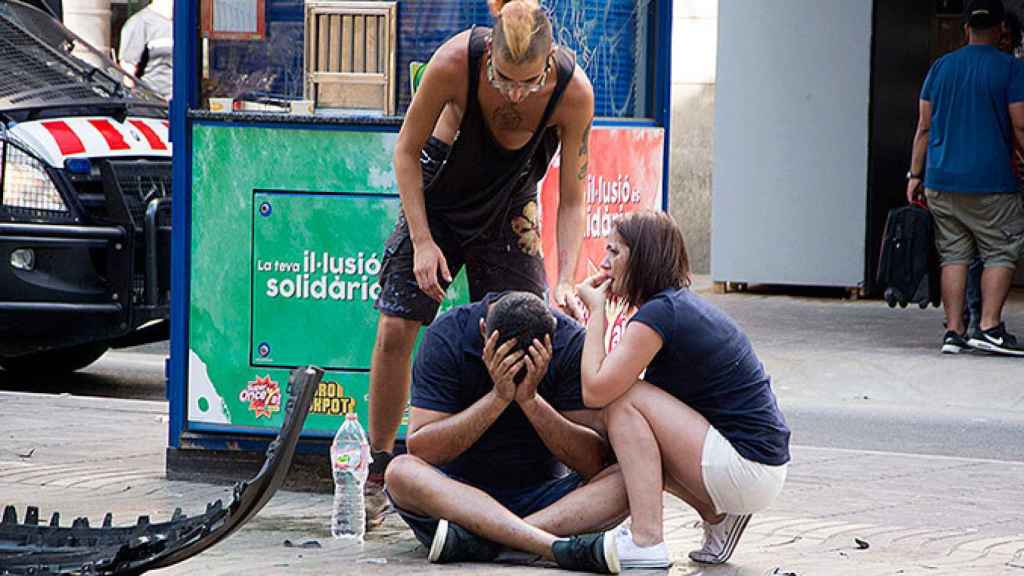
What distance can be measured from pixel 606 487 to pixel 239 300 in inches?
66.4

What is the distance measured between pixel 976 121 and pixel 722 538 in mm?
5670

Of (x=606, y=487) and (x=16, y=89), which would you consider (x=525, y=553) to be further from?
(x=16, y=89)

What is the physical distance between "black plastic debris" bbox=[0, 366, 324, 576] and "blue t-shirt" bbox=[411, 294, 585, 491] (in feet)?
3.46

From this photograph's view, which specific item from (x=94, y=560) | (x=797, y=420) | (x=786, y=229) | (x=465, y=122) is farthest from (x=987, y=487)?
(x=786, y=229)

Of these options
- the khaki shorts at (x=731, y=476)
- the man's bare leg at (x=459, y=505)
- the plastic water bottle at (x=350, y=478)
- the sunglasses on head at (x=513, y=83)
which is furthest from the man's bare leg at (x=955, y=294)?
the man's bare leg at (x=459, y=505)

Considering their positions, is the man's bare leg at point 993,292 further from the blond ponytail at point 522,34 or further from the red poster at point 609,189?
the blond ponytail at point 522,34

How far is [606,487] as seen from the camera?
18.3 feet

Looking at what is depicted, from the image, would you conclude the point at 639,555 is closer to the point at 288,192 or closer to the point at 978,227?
the point at 288,192

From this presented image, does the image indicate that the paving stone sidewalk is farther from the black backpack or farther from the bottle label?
the black backpack

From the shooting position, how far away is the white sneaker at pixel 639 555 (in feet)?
18.0

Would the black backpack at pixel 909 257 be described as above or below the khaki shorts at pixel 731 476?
above

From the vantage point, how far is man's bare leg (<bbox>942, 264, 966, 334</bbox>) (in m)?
10.7

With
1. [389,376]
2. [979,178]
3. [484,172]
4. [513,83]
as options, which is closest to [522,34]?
[513,83]

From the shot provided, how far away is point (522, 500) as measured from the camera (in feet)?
18.7
